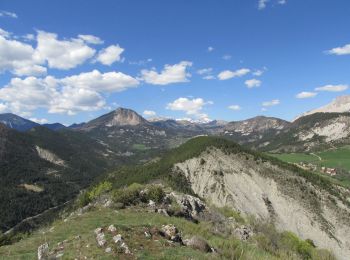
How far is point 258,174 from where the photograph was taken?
150m

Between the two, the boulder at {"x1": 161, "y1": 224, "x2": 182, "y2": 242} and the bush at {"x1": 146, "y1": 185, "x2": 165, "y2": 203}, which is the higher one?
the boulder at {"x1": 161, "y1": 224, "x2": 182, "y2": 242}

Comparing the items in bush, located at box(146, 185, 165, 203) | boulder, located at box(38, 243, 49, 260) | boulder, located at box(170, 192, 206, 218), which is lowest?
boulder, located at box(170, 192, 206, 218)

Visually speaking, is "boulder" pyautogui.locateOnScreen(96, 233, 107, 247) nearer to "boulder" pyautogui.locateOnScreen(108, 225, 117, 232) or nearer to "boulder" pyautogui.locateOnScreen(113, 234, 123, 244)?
"boulder" pyautogui.locateOnScreen(113, 234, 123, 244)

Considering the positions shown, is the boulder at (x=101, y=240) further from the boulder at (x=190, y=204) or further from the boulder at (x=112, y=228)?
the boulder at (x=190, y=204)

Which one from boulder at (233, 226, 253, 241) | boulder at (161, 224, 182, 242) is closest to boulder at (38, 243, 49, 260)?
boulder at (161, 224, 182, 242)

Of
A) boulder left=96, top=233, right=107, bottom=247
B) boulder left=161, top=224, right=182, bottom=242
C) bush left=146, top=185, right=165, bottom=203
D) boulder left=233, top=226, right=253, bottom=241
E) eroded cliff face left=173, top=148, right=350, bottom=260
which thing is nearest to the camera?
boulder left=96, top=233, right=107, bottom=247

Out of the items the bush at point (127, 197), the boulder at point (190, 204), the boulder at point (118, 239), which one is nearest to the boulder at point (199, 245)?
the boulder at point (118, 239)

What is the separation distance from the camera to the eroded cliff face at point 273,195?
123m

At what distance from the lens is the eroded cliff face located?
12281cm

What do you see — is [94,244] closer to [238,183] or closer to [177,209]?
[177,209]

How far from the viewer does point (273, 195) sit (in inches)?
5458

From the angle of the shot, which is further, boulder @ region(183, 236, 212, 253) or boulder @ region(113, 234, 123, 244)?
boulder @ region(183, 236, 212, 253)

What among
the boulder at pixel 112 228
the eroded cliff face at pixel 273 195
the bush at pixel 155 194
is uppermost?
the boulder at pixel 112 228

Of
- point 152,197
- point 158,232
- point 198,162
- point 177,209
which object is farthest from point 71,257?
point 198,162
